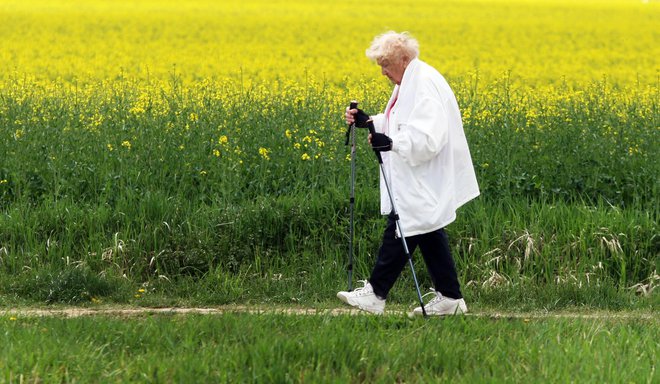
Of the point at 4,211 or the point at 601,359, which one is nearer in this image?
the point at 601,359

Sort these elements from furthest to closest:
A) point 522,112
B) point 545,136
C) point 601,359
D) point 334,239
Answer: point 522,112 → point 545,136 → point 334,239 → point 601,359

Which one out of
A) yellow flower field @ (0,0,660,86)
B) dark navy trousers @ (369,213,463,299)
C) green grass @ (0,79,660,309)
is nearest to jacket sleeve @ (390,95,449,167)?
dark navy trousers @ (369,213,463,299)

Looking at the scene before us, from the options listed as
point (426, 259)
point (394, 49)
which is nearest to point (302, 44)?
point (426, 259)

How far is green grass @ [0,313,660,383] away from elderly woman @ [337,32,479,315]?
61cm

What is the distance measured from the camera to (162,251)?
8867 millimetres

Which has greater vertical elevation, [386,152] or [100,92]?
[386,152]

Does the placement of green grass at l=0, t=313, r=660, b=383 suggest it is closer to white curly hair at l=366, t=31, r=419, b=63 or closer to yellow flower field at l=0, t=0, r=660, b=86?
white curly hair at l=366, t=31, r=419, b=63

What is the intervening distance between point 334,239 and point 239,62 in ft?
51.0

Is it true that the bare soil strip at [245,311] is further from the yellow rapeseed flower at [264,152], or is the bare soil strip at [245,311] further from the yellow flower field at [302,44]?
the yellow flower field at [302,44]

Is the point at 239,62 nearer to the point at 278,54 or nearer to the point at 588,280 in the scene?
the point at 278,54

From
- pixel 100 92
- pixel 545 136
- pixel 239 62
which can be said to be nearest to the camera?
pixel 545 136

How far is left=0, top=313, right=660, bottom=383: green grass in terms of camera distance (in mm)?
5793

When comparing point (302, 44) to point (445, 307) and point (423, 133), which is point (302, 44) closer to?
point (445, 307)

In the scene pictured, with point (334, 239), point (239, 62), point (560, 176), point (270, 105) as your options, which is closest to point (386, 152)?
point (334, 239)
